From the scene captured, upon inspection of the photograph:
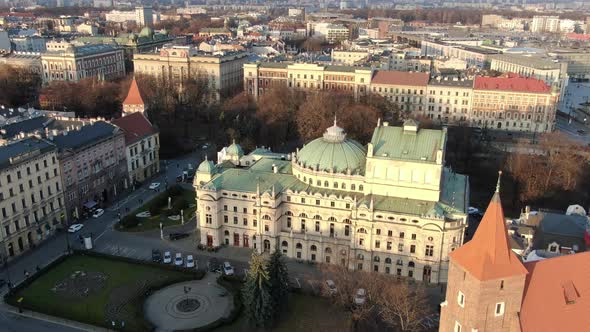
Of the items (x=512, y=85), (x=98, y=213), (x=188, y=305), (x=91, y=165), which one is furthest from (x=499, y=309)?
(x=512, y=85)

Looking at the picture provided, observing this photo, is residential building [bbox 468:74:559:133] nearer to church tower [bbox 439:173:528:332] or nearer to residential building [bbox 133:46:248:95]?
residential building [bbox 133:46:248:95]

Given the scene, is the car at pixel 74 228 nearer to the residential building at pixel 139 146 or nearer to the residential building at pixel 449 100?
the residential building at pixel 139 146

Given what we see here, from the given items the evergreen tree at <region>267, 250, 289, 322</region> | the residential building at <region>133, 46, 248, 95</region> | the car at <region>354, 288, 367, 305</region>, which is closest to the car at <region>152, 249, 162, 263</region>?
the evergreen tree at <region>267, 250, 289, 322</region>

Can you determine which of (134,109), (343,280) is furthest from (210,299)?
(134,109)

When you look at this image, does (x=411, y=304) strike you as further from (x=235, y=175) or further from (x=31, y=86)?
(x=31, y=86)

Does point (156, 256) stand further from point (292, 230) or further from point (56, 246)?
point (292, 230)

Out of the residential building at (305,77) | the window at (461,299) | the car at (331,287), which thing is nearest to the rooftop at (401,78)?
the residential building at (305,77)

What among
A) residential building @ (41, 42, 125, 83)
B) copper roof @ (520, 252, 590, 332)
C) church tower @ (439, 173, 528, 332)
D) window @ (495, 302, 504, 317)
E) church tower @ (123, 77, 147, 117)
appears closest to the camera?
church tower @ (439, 173, 528, 332)

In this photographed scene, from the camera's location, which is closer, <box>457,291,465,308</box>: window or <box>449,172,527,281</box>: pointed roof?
<box>449,172,527,281</box>: pointed roof
